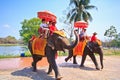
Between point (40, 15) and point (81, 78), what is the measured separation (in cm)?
294

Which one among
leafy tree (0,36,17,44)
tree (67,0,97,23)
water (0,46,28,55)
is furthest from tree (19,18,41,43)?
leafy tree (0,36,17,44)

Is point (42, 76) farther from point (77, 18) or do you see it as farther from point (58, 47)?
point (77, 18)

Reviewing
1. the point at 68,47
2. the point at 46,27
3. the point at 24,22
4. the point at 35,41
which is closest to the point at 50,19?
the point at 46,27

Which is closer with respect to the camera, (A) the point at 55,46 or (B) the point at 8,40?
(A) the point at 55,46

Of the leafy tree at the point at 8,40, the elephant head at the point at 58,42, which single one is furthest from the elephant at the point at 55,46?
the leafy tree at the point at 8,40

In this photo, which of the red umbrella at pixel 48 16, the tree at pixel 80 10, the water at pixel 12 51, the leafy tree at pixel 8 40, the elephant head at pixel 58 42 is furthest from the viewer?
the leafy tree at pixel 8 40

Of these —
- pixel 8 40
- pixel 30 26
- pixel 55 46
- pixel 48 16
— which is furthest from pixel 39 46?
pixel 8 40

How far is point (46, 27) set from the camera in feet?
29.8

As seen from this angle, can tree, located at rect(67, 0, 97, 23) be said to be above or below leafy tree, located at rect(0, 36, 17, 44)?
above

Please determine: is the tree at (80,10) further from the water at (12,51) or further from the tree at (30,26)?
the tree at (30,26)

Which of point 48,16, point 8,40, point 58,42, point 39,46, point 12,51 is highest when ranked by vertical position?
point 48,16

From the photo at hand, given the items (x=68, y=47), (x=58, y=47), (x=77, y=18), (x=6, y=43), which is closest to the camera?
(x=68, y=47)

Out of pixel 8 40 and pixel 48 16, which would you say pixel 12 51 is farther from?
pixel 8 40

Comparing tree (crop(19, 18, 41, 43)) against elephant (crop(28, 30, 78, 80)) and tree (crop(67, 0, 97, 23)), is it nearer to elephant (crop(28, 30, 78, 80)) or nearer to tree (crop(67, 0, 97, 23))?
tree (crop(67, 0, 97, 23))
